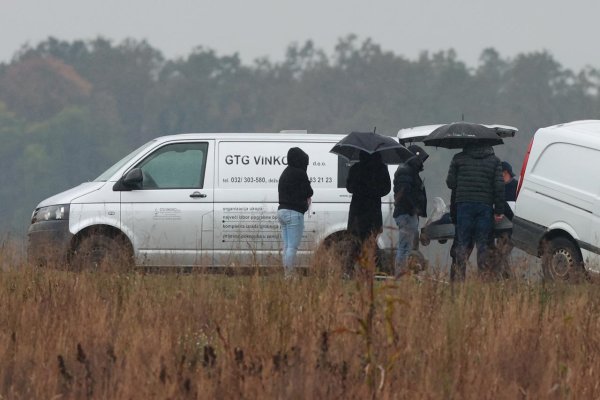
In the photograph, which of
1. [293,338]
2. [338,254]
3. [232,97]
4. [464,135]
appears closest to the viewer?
[293,338]

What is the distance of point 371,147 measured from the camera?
15836 millimetres

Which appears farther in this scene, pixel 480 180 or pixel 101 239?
pixel 101 239

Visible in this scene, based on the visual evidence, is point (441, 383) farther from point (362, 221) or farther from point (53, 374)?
point (362, 221)

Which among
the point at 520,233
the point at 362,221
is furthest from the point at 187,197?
the point at 520,233

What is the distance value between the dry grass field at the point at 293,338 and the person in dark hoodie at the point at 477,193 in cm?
331

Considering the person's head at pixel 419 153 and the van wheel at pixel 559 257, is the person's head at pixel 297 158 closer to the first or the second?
the person's head at pixel 419 153

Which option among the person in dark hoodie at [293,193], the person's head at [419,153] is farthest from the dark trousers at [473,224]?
the person in dark hoodie at [293,193]

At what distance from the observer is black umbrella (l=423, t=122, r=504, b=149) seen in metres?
16.0

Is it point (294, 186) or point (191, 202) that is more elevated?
point (294, 186)

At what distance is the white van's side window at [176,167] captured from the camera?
56.4 feet

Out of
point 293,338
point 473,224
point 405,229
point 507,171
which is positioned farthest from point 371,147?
point 293,338

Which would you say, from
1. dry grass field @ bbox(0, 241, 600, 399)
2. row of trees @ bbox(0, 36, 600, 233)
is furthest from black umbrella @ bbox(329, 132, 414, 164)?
row of trees @ bbox(0, 36, 600, 233)

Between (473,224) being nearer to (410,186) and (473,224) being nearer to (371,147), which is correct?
(410,186)

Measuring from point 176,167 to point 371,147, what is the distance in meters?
2.53
